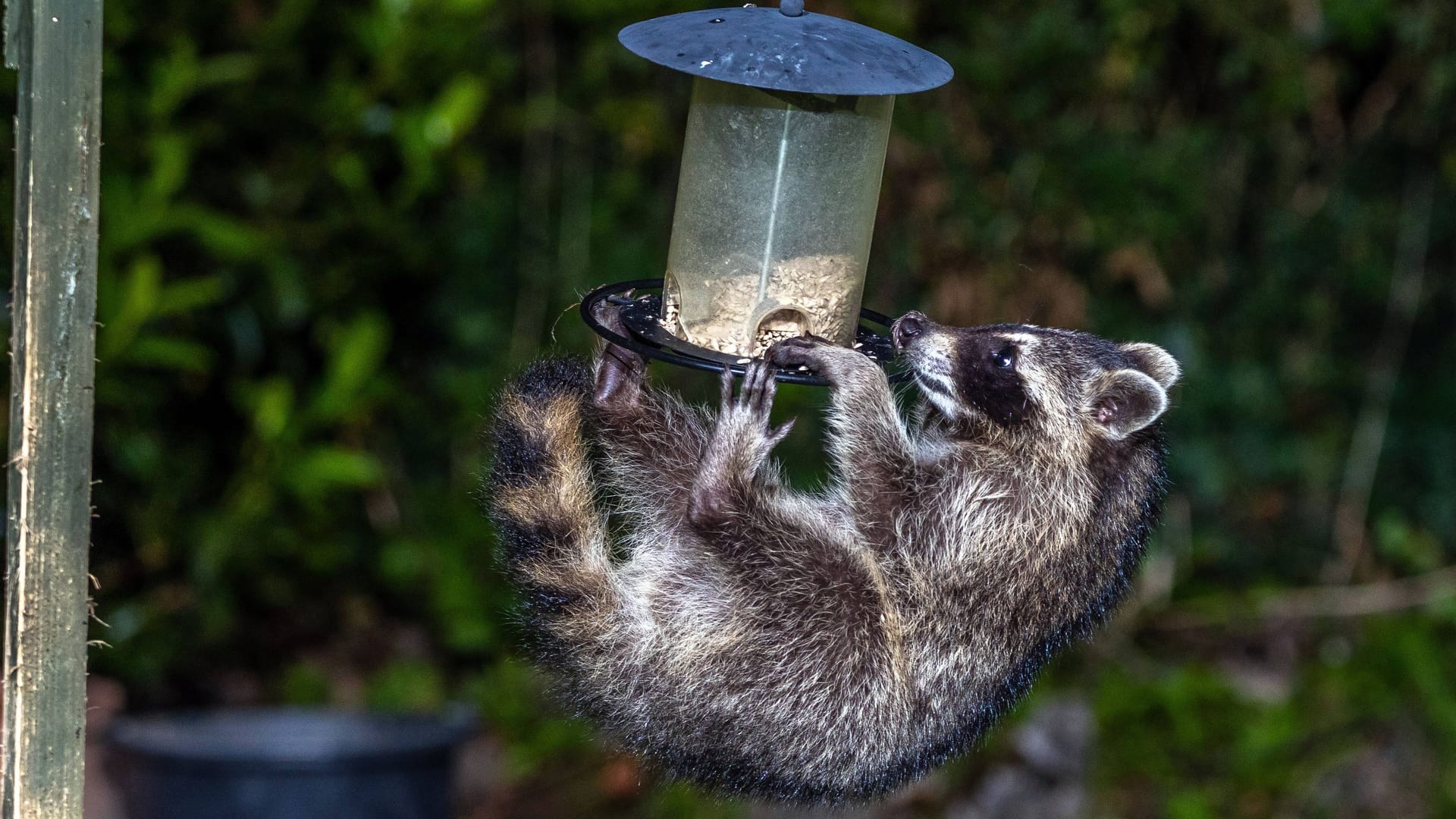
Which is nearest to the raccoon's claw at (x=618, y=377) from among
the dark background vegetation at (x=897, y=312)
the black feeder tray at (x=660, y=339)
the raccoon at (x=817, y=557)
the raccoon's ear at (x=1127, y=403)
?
the raccoon at (x=817, y=557)

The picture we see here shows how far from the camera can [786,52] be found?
2281 millimetres

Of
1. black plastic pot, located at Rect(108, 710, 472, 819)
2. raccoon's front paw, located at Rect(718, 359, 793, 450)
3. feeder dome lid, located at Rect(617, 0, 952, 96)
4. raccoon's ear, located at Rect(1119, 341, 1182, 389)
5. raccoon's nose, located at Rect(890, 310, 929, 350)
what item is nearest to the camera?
feeder dome lid, located at Rect(617, 0, 952, 96)

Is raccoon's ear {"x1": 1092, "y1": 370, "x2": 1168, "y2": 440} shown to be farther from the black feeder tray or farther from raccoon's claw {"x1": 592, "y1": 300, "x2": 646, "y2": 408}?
raccoon's claw {"x1": 592, "y1": 300, "x2": 646, "y2": 408}

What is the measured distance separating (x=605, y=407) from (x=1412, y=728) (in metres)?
4.63

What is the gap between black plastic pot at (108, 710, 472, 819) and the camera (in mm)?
4719

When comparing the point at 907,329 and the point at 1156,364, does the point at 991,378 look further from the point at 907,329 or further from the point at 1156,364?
the point at 1156,364

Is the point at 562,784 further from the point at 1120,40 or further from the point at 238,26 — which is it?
the point at 1120,40

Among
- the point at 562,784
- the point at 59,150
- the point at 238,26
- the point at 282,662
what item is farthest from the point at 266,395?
the point at 59,150

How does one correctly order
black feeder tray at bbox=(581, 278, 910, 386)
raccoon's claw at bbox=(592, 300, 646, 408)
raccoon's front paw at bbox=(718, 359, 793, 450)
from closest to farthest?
black feeder tray at bbox=(581, 278, 910, 386)
raccoon's front paw at bbox=(718, 359, 793, 450)
raccoon's claw at bbox=(592, 300, 646, 408)

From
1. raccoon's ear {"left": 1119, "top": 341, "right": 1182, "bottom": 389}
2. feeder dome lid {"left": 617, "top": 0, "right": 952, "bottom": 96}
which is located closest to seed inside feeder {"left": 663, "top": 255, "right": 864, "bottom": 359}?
feeder dome lid {"left": 617, "top": 0, "right": 952, "bottom": 96}

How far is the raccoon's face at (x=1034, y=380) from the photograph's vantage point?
3.04 metres

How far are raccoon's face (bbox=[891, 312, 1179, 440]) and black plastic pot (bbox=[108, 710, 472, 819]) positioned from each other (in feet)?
8.58

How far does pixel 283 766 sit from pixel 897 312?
10.1ft

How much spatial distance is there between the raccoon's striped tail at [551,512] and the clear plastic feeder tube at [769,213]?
0.32 metres
